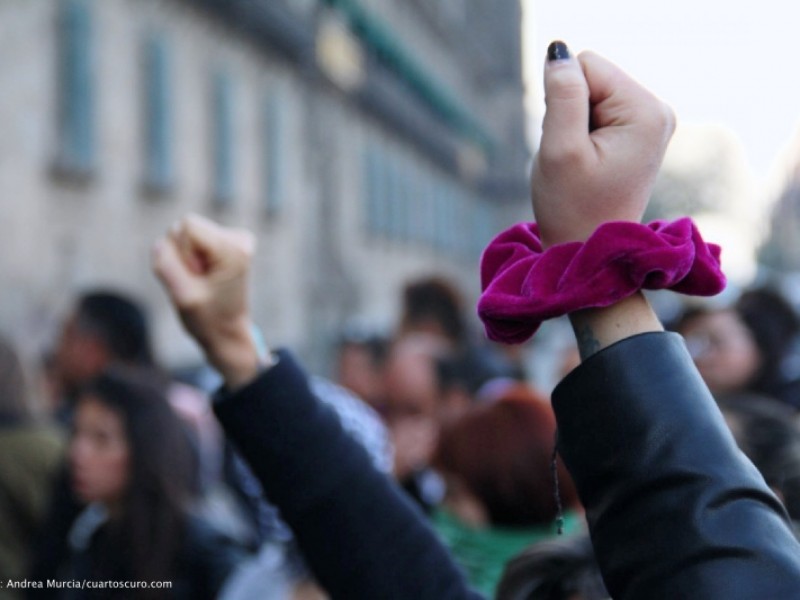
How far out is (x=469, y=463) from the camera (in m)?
2.48

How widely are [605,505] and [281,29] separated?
15.1m

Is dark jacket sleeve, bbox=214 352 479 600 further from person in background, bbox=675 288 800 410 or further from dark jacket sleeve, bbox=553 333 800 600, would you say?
person in background, bbox=675 288 800 410

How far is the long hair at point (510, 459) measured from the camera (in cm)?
240

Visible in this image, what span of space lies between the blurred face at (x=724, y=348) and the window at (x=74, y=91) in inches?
261

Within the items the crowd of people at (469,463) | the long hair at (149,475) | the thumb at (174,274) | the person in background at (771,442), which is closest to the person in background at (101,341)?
the crowd of people at (469,463)

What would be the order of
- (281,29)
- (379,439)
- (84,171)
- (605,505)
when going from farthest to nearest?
(281,29), (84,171), (379,439), (605,505)

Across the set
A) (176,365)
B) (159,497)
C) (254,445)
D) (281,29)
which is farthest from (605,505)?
(281,29)

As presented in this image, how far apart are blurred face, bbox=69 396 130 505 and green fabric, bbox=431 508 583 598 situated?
0.96m

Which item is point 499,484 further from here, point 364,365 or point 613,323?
point 364,365

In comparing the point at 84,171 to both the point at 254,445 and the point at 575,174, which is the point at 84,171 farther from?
the point at 575,174

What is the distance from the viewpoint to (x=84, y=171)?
961cm

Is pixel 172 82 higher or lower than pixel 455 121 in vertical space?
higher

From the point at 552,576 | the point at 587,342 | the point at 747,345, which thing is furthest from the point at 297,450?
the point at 747,345

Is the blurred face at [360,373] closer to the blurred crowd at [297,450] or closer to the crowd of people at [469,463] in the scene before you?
the blurred crowd at [297,450]
